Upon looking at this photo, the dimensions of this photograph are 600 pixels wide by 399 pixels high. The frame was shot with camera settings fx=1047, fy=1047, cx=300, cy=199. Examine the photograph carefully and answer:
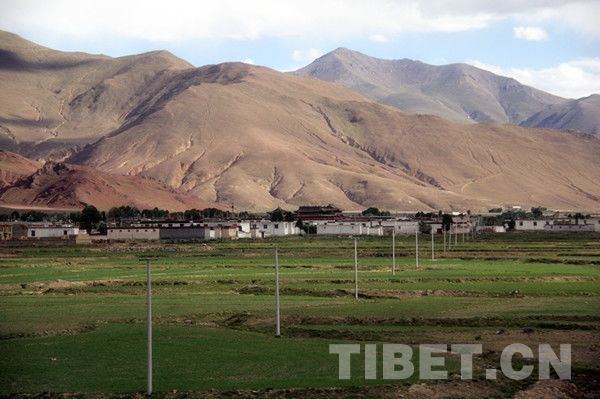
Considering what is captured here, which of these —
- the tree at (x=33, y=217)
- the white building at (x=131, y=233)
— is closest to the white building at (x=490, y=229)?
the white building at (x=131, y=233)

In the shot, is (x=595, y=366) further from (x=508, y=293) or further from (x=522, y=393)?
(x=508, y=293)

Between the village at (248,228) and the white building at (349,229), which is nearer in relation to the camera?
the village at (248,228)

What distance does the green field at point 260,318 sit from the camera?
24.6 metres

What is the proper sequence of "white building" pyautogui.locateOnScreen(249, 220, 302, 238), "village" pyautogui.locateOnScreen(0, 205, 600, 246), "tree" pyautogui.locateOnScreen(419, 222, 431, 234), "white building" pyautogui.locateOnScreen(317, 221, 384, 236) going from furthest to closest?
1. "white building" pyautogui.locateOnScreen(317, 221, 384, 236)
2. "tree" pyautogui.locateOnScreen(419, 222, 431, 234)
3. "white building" pyautogui.locateOnScreen(249, 220, 302, 238)
4. "village" pyautogui.locateOnScreen(0, 205, 600, 246)

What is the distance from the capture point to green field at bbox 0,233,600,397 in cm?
2456

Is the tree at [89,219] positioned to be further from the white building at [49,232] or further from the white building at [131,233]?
the white building at [131,233]

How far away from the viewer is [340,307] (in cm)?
4150

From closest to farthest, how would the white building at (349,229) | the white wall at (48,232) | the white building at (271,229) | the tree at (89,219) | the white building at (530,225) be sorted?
1. the white wall at (48,232)
2. the white building at (271,229)
3. the white building at (349,229)
4. the tree at (89,219)
5. the white building at (530,225)

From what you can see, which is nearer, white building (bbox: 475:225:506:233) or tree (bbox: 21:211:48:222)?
white building (bbox: 475:225:506:233)

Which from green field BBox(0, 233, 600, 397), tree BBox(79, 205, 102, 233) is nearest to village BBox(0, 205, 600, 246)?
tree BBox(79, 205, 102, 233)

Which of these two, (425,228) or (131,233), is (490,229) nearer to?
(425,228)

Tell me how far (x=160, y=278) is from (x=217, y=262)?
18399 millimetres

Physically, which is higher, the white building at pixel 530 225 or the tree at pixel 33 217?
the tree at pixel 33 217

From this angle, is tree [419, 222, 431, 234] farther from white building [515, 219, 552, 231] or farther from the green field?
the green field
